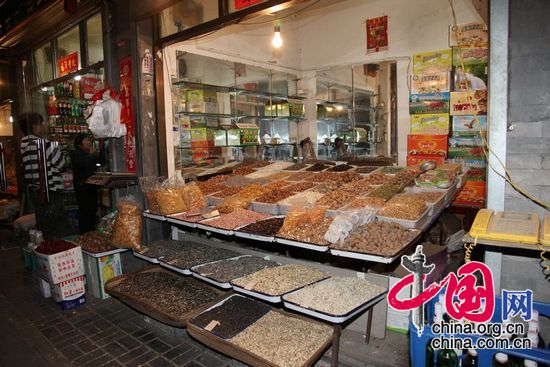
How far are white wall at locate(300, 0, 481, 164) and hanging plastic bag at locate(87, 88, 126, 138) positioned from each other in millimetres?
4675

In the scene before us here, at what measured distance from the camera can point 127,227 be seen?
438 cm

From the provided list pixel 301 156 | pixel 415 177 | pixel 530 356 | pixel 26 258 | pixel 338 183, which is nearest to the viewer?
pixel 530 356

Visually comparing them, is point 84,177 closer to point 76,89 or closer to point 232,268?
point 76,89

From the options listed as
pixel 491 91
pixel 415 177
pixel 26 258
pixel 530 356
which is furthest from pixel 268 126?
pixel 530 356

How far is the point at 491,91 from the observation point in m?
2.48

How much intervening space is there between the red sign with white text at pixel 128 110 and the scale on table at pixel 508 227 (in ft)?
13.5

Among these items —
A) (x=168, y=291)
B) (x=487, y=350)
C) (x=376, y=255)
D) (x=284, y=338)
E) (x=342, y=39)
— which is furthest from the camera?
(x=342, y=39)

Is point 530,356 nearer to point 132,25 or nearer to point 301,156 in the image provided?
point 132,25

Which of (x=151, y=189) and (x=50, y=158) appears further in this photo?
(x=50, y=158)

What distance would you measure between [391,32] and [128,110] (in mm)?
4895

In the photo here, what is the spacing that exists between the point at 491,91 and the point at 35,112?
829 centimetres

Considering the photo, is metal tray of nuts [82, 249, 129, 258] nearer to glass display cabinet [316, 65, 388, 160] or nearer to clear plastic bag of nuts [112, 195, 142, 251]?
clear plastic bag of nuts [112, 195, 142, 251]

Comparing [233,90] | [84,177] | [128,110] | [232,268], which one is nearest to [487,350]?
[232,268]

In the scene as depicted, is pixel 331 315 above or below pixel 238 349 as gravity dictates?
above
